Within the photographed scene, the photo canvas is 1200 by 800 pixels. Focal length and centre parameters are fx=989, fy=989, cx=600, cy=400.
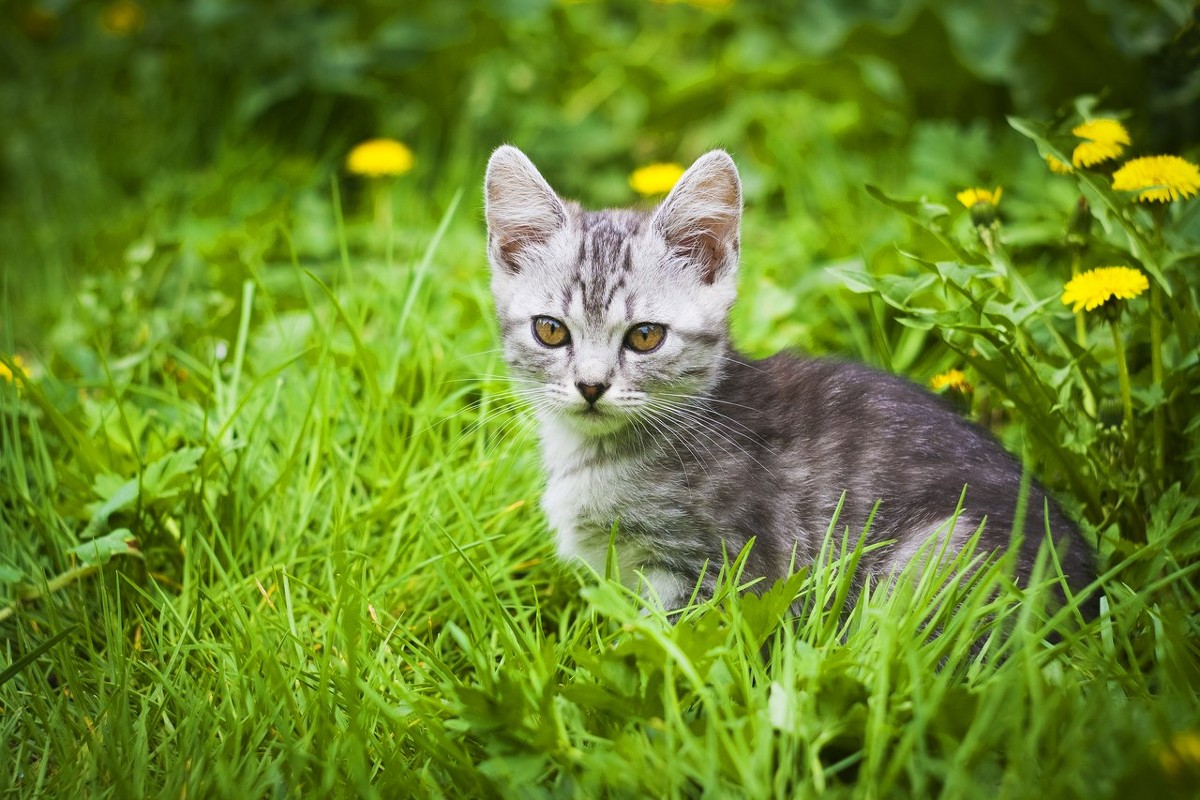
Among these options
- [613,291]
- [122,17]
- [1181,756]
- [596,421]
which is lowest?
[1181,756]

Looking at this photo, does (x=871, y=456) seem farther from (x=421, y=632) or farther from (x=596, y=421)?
(x=421, y=632)

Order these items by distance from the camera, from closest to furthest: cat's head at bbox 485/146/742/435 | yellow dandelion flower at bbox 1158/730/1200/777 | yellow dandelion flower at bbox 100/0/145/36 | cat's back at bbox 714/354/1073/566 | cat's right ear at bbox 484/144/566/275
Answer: yellow dandelion flower at bbox 1158/730/1200/777, cat's back at bbox 714/354/1073/566, cat's head at bbox 485/146/742/435, cat's right ear at bbox 484/144/566/275, yellow dandelion flower at bbox 100/0/145/36

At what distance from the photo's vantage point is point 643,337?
2531 mm

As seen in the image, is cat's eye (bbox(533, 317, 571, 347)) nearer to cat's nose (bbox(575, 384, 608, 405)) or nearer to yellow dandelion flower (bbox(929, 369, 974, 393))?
cat's nose (bbox(575, 384, 608, 405))

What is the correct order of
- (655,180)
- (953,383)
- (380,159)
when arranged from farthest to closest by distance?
(380,159) < (655,180) < (953,383)

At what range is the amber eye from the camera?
253 cm

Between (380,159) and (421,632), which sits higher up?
(380,159)

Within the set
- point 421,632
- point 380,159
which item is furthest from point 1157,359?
point 380,159

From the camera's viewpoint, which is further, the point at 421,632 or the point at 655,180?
the point at 655,180

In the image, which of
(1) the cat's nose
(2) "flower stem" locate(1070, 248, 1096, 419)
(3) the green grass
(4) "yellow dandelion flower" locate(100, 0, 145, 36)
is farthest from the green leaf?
(4) "yellow dandelion flower" locate(100, 0, 145, 36)

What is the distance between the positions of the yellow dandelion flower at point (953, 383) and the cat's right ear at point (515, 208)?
1185 millimetres

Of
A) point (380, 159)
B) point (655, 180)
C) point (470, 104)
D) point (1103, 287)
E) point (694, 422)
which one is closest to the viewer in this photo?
point (1103, 287)

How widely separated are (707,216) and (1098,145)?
102cm

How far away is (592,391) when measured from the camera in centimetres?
241
